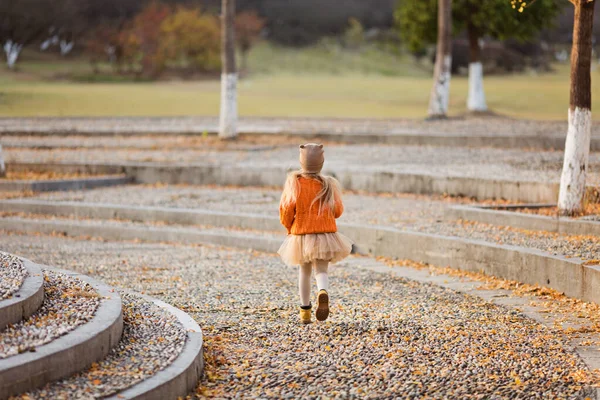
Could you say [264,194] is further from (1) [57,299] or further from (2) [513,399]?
(2) [513,399]

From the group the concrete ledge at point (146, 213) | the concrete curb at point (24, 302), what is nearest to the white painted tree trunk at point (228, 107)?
the concrete ledge at point (146, 213)

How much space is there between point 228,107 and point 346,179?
24.1ft

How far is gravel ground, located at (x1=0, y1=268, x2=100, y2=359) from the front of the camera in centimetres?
Result: 536

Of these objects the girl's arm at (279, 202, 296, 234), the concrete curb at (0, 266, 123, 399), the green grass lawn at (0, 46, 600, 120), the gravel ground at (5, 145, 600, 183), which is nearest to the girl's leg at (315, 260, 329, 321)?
the girl's arm at (279, 202, 296, 234)

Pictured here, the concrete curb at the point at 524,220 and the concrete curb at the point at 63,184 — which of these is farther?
the concrete curb at the point at 63,184

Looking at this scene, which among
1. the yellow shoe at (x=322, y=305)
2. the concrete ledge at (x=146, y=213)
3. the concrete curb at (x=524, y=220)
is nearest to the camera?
the yellow shoe at (x=322, y=305)

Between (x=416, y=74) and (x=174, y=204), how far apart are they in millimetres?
76731

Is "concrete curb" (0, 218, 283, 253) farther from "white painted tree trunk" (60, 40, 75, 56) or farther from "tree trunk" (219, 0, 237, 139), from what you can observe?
"white painted tree trunk" (60, 40, 75, 56)

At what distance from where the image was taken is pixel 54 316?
6.00 m

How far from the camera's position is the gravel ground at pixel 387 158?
1625 centimetres

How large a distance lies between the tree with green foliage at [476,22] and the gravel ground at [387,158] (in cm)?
1113

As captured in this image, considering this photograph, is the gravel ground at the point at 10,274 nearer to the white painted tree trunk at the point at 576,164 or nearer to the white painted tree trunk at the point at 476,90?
the white painted tree trunk at the point at 576,164

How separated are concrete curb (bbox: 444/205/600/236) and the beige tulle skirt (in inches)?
180

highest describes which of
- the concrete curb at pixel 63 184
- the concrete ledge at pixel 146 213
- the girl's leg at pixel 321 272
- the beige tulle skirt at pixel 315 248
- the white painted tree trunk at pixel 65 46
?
the white painted tree trunk at pixel 65 46
